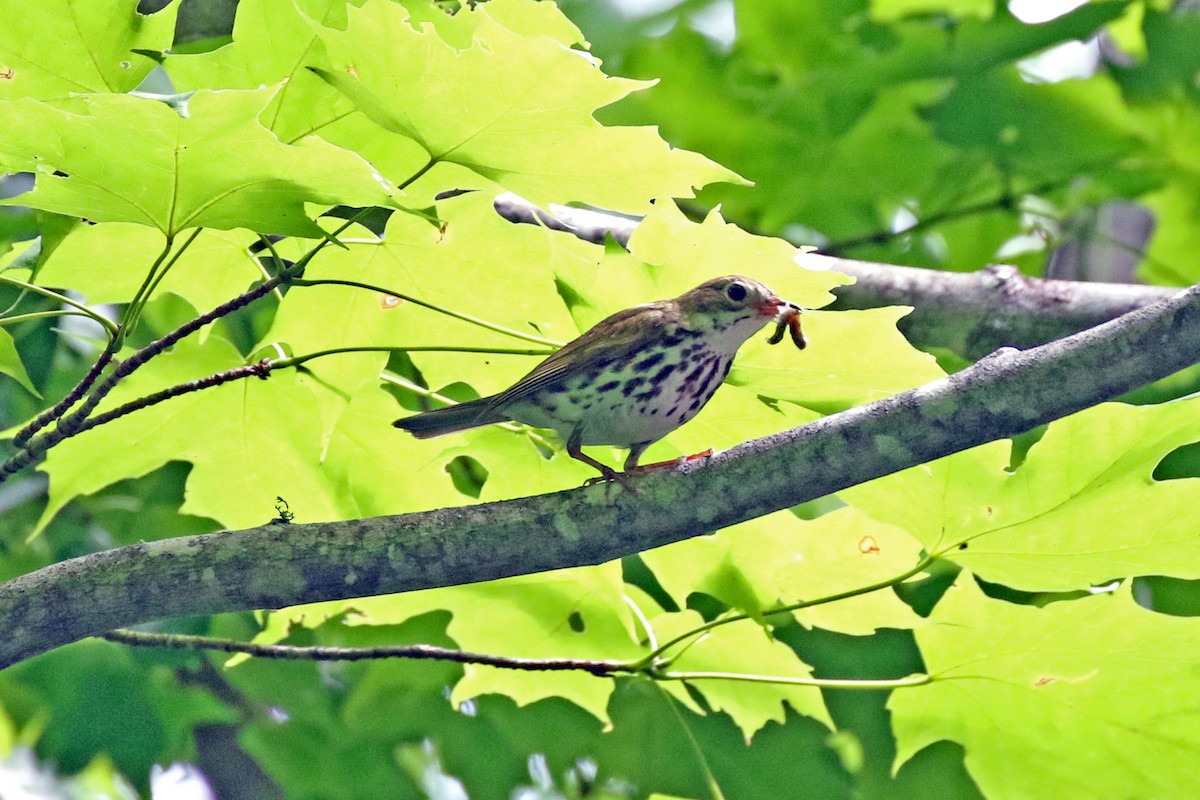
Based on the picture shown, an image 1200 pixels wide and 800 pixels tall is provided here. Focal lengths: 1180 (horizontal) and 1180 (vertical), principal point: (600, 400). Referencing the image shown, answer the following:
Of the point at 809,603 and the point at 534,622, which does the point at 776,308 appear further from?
the point at 534,622

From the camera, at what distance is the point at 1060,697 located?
2105 millimetres

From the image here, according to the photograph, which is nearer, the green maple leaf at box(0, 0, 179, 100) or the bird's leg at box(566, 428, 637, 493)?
the green maple leaf at box(0, 0, 179, 100)

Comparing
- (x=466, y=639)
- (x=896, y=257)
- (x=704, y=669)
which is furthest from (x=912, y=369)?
(x=896, y=257)

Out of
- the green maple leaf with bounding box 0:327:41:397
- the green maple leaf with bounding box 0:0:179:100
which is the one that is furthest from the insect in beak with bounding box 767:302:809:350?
the green maple leaf with bounding box 0:327:41:397

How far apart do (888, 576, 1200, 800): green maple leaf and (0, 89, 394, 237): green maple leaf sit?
1.29 m

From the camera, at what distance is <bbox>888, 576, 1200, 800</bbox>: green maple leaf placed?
2051mm

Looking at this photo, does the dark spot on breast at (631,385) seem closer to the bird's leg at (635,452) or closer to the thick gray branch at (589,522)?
the bird's leg at (635,452)

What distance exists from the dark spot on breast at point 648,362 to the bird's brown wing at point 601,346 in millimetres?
22

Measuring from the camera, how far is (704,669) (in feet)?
7.48

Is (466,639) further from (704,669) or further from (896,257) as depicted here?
(896,257)

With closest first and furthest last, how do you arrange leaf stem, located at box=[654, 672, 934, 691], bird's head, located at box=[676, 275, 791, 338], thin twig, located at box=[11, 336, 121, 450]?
thin twig, located at box=[11, 336, 121, 450] → bird's head, located at box=[676, 275, 791, 338] → leaf stem, located at box=[654, 672, 934, 691]

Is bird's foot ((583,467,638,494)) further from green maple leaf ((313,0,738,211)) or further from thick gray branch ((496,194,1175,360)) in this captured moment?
thick gray branch ((496,194,1175,360))

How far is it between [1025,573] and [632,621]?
0.68m

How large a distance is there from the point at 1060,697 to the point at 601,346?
3.40ft
